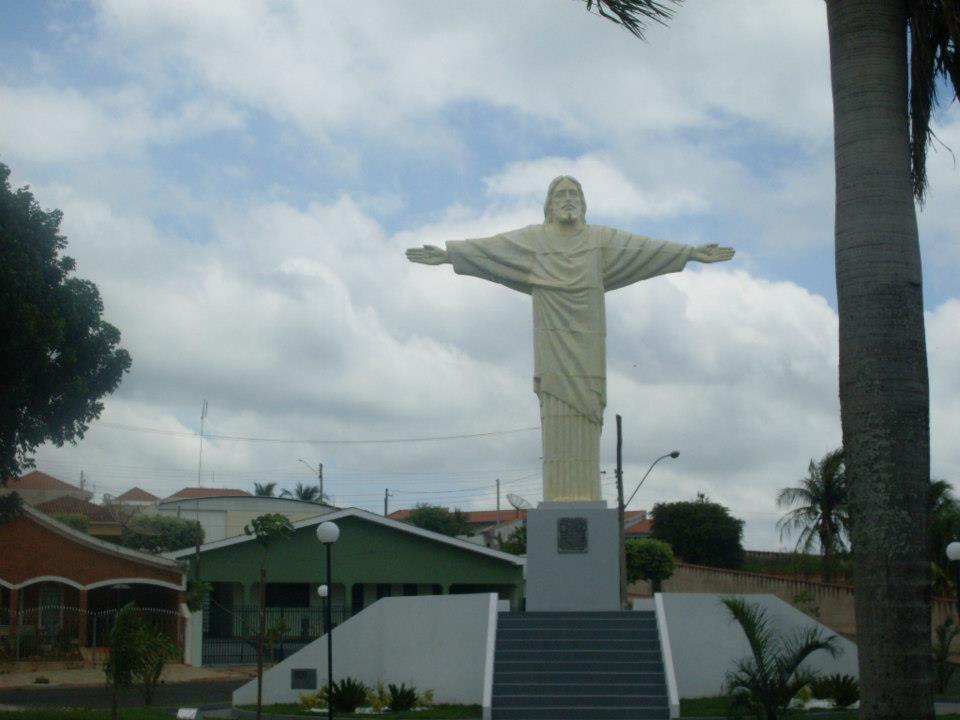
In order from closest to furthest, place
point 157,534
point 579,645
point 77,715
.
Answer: point 77,715, point 579,645, point 157,534

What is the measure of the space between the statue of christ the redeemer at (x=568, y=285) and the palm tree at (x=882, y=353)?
12.9 metres

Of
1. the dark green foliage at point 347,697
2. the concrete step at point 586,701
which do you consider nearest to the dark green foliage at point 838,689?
the concrete step at point 586,701

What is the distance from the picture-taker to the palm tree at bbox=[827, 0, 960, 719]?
7898 millimetres

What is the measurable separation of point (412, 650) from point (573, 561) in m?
3.12

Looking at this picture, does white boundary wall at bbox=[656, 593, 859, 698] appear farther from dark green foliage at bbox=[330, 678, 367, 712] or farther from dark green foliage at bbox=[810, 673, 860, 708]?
dark green foliage at bbox=[330, 678, 367, 712]

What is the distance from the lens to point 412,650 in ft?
66.6

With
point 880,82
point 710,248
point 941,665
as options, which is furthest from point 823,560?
point 880,82

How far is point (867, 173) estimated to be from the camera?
334 inches

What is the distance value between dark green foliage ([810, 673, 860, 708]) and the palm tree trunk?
36.6ft

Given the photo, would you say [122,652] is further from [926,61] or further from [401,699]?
[926,61]

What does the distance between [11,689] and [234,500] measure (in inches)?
1058

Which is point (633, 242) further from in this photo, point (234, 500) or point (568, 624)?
point (234, 500)

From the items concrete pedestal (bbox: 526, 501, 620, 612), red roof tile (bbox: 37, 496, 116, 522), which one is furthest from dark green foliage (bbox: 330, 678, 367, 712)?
red roof tile (bbox: 37, 496, 116, 522)

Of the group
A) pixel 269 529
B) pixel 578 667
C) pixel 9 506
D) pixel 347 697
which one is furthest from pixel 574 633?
pixel 269 529
